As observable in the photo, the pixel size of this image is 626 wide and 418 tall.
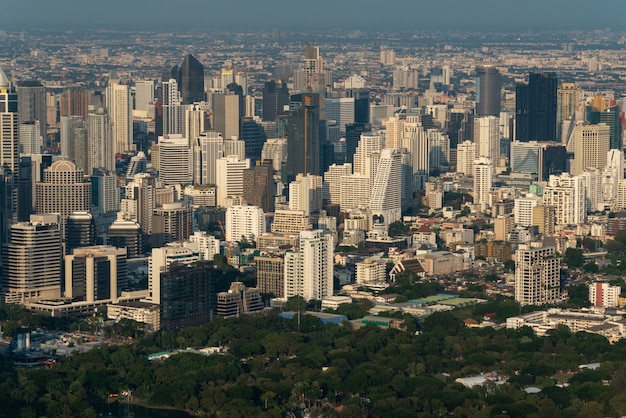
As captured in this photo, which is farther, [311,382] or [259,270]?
[259,270]

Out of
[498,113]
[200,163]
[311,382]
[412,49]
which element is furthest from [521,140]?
[311,382]

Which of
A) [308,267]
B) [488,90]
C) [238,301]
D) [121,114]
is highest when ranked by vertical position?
[488,90]

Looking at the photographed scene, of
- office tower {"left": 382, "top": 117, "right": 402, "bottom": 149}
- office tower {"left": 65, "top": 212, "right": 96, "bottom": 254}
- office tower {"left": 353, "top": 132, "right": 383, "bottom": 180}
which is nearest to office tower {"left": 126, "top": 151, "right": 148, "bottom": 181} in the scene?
office tower {"left": 353, "top": 132, "right": 383, "bottom": 180}

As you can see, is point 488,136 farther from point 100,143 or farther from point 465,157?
point 100,143

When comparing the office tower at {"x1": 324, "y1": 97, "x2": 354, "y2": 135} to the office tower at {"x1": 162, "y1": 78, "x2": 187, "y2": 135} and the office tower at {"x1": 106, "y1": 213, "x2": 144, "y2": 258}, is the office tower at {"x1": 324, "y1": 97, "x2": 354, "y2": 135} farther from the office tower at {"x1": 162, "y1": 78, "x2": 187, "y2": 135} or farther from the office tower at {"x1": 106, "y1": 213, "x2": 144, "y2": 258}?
the office tower at {"x1": 106, "y1": 213, "x2": 144, "y2": 258}

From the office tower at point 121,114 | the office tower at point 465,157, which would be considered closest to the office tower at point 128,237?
the office tower at point 121,114

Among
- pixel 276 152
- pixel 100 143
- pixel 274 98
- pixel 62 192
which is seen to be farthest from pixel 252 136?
pixel 62 192

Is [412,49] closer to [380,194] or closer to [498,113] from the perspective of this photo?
[498,113]
